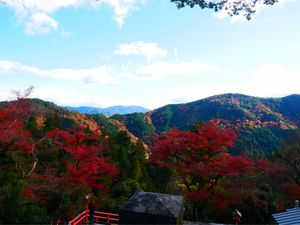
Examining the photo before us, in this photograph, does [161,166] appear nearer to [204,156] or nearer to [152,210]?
[204,156]

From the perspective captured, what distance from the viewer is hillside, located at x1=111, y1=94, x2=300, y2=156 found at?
3533 inches

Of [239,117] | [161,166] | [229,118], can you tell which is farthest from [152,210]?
[229,118]

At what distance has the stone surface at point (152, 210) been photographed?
28.0ft

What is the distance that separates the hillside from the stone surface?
7578 cm

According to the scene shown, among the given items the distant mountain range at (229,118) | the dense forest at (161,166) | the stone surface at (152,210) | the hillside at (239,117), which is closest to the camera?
the stone surface at (152,210)

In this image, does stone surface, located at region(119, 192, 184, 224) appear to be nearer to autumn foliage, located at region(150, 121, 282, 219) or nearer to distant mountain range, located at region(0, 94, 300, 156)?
autumn foliage, located at region(150, 121, 282, 219)

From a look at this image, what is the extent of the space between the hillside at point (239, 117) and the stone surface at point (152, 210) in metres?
75.8

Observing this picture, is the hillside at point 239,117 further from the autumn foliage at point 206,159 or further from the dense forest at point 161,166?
the autumn foliage at point 206,159

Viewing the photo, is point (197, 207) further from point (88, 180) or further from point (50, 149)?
point (50, 149)

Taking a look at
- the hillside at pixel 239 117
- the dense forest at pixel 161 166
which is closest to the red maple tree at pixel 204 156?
the dense forest at pixel 161 166

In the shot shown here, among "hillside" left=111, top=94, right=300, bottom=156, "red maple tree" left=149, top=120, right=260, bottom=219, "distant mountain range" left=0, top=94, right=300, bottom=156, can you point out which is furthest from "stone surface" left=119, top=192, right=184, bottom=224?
"hillside" left=111, top=94, right=300, bottom=156

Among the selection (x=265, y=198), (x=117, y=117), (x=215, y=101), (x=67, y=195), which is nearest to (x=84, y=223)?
(x=67, y=195)

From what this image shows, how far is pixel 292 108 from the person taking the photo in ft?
422

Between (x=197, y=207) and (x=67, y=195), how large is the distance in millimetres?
8782
